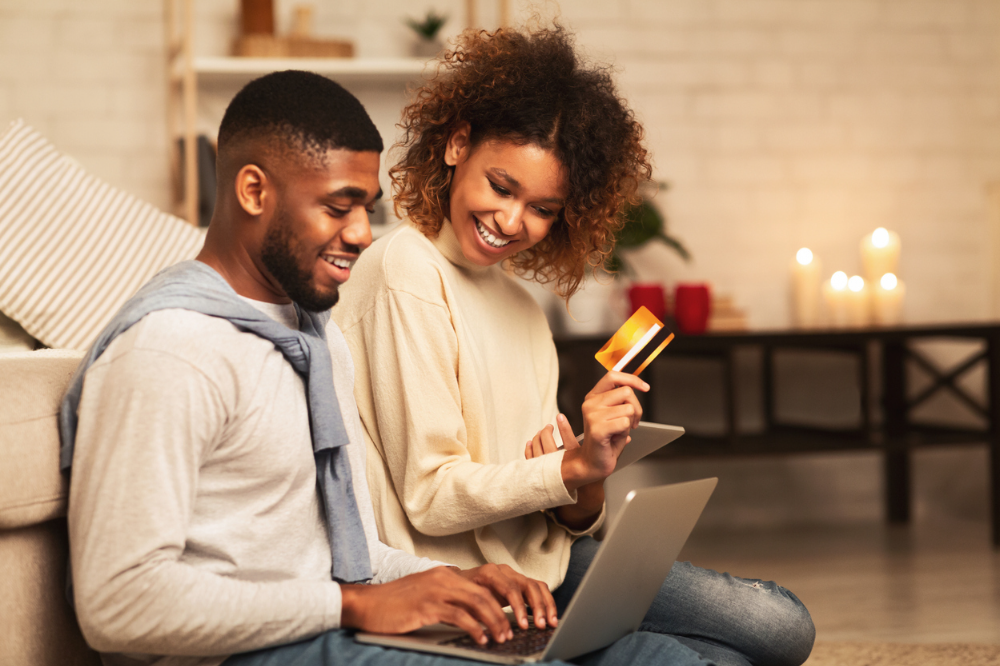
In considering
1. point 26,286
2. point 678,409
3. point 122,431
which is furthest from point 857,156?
point 122,431

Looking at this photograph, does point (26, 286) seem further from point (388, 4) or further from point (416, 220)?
point (388, 4)

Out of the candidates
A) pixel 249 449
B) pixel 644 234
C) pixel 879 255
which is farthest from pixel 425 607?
pixel 879 255

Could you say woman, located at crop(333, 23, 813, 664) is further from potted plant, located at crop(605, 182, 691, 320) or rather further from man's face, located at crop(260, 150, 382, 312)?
potted plant, located at crop(605, 182, 691, 320)

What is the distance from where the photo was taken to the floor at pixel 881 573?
2051 millimetres

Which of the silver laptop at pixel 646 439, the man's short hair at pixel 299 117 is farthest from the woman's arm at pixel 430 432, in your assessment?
the man's short hair at pixel 299 117

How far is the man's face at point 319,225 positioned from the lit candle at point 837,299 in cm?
235

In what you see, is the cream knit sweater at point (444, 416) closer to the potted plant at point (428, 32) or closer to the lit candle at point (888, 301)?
the potted plant at point (428, 32)

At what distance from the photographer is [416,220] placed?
139 cm

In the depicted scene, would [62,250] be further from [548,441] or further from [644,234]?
[644,234]

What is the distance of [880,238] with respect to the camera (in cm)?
301

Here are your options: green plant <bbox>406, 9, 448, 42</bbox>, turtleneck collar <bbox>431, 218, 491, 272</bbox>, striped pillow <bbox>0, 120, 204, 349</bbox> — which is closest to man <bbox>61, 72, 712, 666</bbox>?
turtleneck collar <bbox>431, 218, 491, 272</bbox>

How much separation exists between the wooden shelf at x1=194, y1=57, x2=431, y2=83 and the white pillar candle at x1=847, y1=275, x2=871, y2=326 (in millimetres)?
1523

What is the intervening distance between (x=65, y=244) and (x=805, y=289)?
2.27 metres

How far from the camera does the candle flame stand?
299cm
